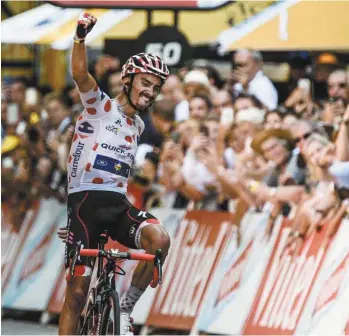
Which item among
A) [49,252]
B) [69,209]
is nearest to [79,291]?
[69,209]

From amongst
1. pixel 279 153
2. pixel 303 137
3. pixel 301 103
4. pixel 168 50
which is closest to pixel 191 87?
pixel 168 50

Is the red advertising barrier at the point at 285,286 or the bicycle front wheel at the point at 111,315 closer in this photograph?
the bicycle front wheel at the point at 111,315

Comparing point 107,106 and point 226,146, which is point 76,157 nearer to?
point 107,106

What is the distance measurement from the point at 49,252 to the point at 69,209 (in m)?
6.19

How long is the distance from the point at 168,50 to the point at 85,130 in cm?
699

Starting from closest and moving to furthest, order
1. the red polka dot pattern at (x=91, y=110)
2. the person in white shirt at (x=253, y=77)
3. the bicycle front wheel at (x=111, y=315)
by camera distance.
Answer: the bicycle front wheel at (x=111, y=315) < the red polka dot pattern at (x=91, y=110) < the person in white shirt at (x=253, y=77)

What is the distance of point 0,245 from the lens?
1856cm

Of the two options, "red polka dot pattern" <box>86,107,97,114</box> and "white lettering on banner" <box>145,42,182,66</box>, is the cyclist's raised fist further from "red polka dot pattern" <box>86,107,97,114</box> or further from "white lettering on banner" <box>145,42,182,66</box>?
"white lettering on banner" <box>145,42,182,66</box>

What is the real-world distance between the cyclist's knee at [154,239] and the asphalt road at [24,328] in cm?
529

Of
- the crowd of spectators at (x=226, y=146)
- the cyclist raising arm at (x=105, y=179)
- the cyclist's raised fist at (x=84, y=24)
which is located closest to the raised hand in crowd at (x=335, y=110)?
the crowd of spectators at (x=226, y=146)

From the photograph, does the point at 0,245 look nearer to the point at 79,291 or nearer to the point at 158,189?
the point at 158,189

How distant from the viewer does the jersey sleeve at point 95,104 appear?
1174 centimetres

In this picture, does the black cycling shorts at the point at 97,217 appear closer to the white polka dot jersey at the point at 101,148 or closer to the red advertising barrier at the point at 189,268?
the white polka dot jersey at the point at 101,148

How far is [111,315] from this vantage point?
11234mm
